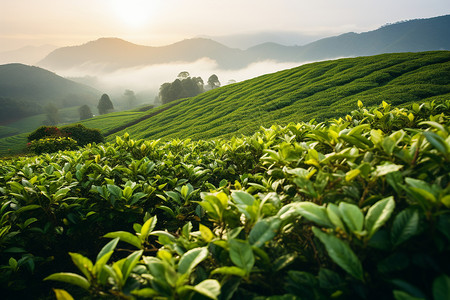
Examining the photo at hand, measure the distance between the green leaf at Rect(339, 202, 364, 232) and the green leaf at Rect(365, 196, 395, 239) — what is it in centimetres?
3

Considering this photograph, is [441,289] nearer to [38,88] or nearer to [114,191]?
[114,191]

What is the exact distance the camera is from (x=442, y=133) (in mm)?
1238

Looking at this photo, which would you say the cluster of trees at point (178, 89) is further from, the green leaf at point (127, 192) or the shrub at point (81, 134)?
the green leaf at point (127, 192)

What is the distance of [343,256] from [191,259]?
0.69 m

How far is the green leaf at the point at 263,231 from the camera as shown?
1.03 m

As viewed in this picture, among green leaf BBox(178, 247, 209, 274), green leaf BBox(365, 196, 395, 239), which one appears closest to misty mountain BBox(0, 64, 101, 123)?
green leaf BBox(178, 247, 209, 274)

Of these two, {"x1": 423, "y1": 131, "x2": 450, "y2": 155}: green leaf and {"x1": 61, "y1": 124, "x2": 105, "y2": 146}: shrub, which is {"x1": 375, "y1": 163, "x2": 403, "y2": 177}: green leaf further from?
{"x1": 61, "y1": 124, "x2": 105, "y2": 146}: shrub

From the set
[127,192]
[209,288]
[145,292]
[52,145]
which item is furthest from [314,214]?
[52,145]

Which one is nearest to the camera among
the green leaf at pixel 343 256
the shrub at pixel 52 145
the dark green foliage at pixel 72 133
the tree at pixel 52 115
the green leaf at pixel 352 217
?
the green leaf at pixel 343 256

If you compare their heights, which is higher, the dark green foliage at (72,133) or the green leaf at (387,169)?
the dark green foliage at (72,133)

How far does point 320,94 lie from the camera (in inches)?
783

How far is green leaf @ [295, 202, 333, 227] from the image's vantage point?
98 cm

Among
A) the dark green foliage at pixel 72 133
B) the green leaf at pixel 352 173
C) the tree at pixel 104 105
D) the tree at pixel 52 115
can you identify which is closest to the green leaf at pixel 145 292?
the green leaf at pixel 352 173

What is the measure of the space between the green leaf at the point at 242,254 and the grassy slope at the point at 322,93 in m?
15.5
